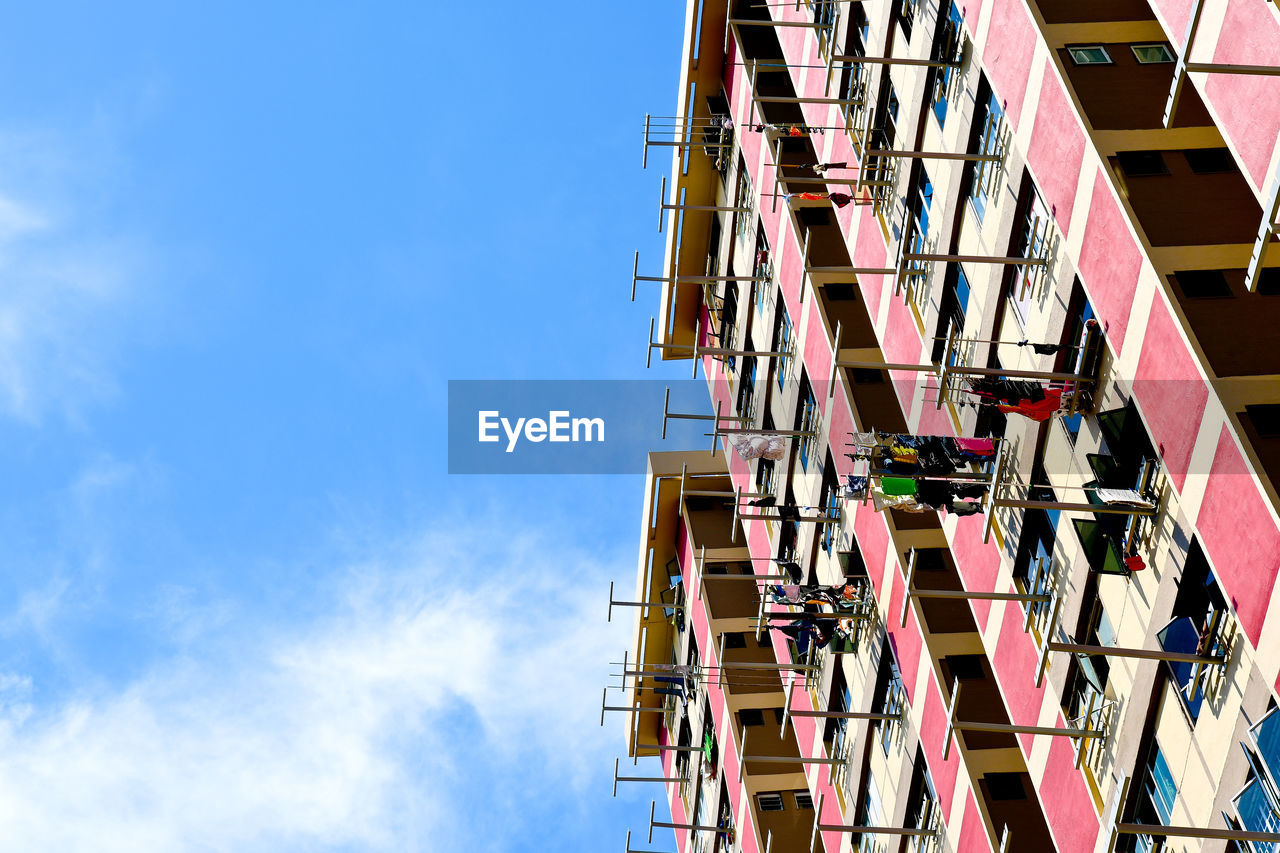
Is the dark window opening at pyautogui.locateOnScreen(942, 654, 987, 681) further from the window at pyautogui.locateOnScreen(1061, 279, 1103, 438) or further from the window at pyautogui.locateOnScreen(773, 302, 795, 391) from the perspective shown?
the window at pyautogui.locateOnScreen(773, 302, 795, 391)

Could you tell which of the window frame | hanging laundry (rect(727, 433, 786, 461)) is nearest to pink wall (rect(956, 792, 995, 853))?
hanging laundry (rect(727, 433, 786, 461))

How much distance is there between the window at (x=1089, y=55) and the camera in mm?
30562

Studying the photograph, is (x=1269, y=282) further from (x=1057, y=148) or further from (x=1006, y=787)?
(x=1006, y=787)

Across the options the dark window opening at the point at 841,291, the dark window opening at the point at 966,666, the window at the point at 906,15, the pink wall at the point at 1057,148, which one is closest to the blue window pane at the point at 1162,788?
the dark window opening at the point at 966,666

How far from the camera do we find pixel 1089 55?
30688 millimetres

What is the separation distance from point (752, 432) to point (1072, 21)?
17.3m

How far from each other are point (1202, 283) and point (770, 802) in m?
29.3

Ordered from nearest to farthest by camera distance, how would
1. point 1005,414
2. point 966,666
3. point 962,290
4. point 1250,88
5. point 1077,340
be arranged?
point 1250,88 → point 1077,340 → point 1005,414 → point 962,290 → point 966,666

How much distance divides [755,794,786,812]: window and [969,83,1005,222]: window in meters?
25.1

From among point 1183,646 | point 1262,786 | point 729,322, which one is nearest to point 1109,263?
point 1183,646

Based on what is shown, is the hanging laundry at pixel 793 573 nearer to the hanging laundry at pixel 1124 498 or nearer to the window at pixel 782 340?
the window at pixel 782 340

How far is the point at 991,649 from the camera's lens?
115 feet

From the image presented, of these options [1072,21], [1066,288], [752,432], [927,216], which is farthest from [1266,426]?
[752,432]

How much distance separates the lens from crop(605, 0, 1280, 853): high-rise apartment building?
2553cm
